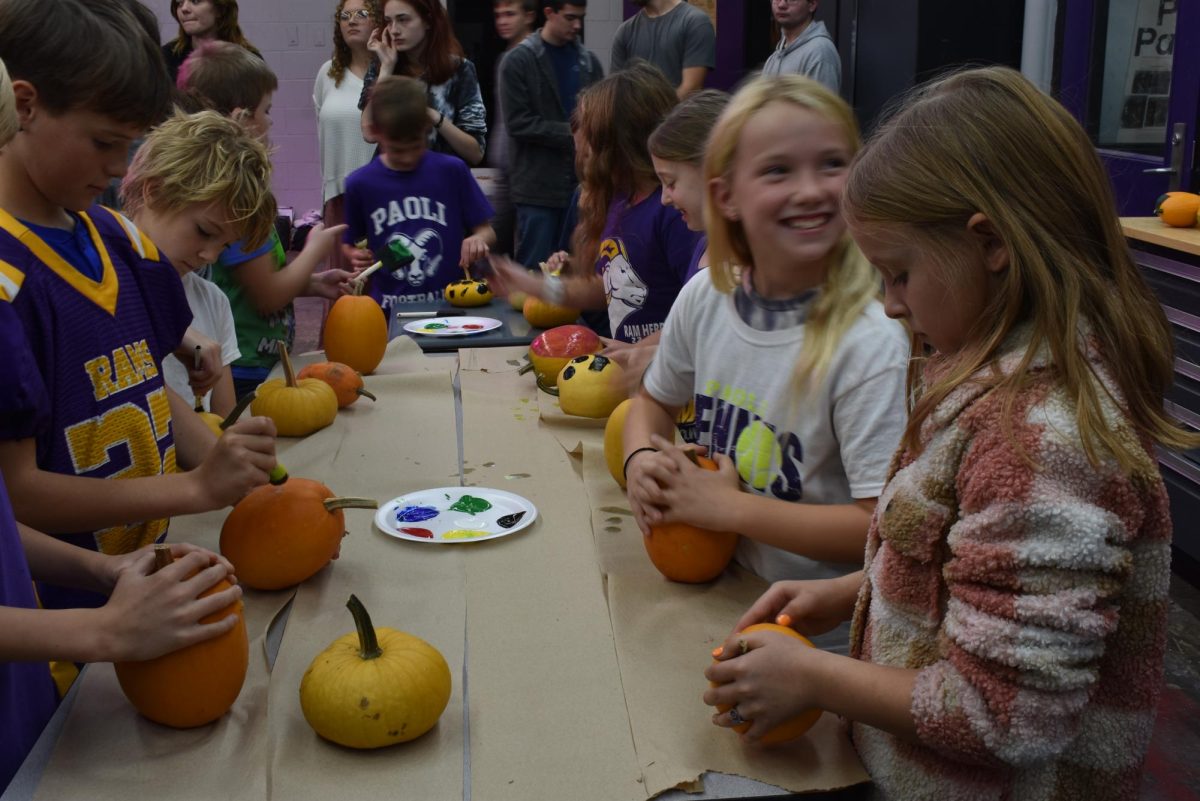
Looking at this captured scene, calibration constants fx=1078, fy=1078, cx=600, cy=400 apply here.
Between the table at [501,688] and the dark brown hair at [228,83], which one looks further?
the dark brown hair at [228,83]

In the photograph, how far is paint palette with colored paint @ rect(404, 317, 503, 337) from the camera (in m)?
3.59

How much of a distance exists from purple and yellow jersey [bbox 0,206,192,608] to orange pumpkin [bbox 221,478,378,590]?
9.3 inches

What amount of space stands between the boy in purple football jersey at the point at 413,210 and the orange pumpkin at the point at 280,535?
2.65 metres

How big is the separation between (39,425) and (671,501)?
3.11 feet

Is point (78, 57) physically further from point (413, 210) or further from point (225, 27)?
point (225, 27)

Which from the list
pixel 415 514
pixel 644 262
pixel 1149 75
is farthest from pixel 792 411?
pixel 1149 75

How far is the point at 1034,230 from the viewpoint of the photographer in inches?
42.2

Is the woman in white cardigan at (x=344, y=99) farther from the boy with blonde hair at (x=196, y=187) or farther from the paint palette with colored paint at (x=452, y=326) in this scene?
the boy with blonde hair at (x=196, y=187)

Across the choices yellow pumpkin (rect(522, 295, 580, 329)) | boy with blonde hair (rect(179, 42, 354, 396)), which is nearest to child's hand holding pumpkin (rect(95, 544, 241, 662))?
boy with blonde hair (rect(179, 42, 354, 396))

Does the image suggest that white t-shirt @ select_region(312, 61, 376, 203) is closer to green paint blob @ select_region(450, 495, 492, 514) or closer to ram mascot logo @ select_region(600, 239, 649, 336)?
ram mascot logo @ select_region(600, 239, 649, 336)

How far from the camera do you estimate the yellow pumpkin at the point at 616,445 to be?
85.3 inches

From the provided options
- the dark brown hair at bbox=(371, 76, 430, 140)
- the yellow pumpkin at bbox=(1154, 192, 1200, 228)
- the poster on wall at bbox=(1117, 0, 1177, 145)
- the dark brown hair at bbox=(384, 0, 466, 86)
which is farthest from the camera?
the dark brown hair at bbox=(384, 0, 466, 86)

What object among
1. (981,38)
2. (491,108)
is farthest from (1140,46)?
(491,108)

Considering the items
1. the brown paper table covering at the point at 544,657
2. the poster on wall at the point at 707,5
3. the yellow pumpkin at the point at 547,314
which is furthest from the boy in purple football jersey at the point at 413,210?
the poster on wall at the point at 707,5
